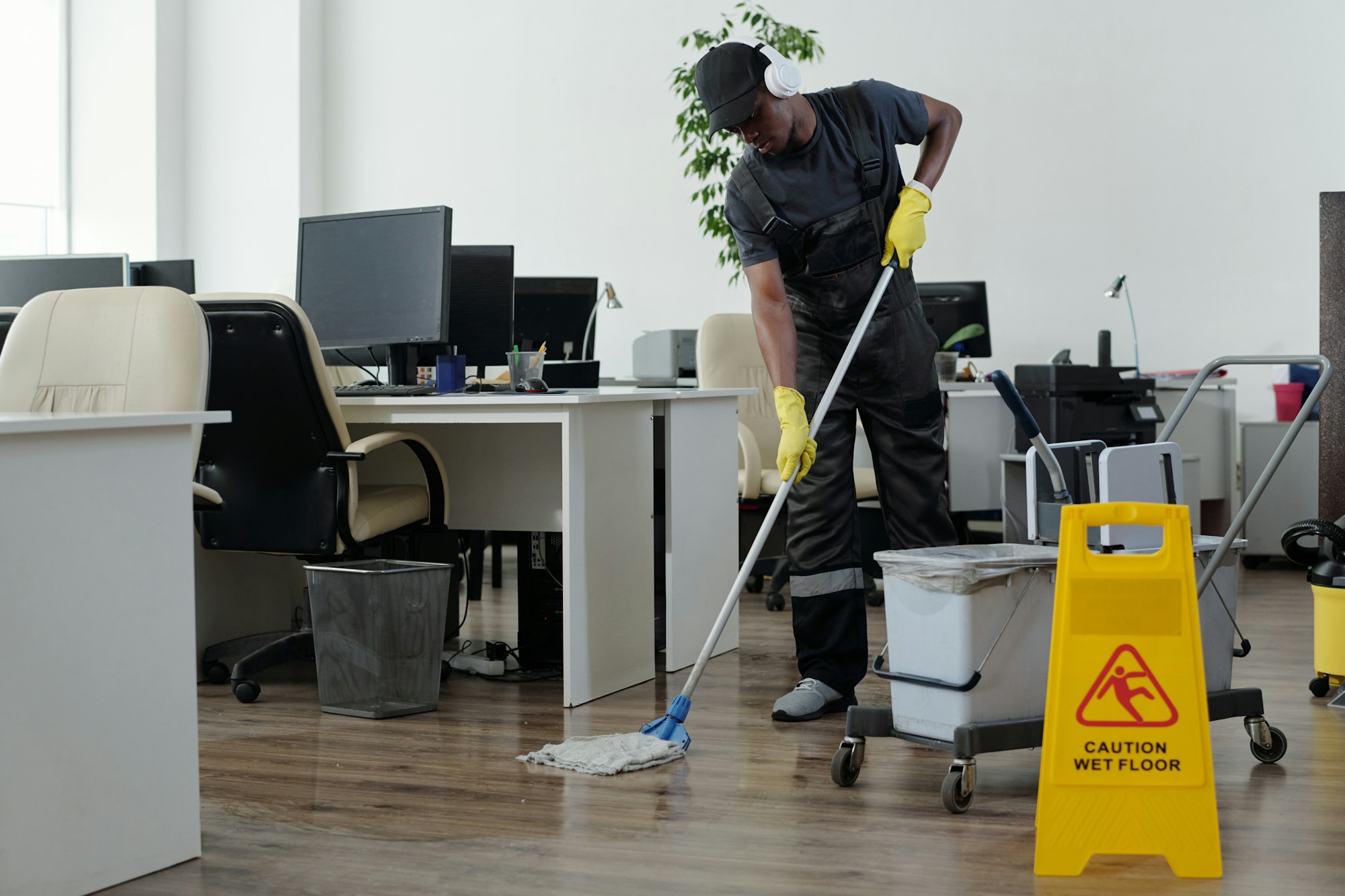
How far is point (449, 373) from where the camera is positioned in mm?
3246

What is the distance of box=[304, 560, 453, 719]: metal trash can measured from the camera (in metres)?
2.74

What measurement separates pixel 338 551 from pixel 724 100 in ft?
4.31

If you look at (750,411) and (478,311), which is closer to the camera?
(478,311)

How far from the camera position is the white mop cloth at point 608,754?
2283 mm

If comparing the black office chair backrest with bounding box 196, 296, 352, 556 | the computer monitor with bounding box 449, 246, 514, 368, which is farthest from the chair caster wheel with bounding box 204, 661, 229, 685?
the computer monitor with bounding box 449, 246, 514, 368

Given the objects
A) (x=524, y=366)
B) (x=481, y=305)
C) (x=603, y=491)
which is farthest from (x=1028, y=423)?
(x=481, y=305)

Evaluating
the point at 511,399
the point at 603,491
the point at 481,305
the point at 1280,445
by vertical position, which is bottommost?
the point at 603,491

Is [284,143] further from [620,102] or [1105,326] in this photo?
[1105,326]

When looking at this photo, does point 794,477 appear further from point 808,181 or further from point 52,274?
point 52,274

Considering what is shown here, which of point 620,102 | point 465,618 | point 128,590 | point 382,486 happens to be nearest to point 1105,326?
point 620,102

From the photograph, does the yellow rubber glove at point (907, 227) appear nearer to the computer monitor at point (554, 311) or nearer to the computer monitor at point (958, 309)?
the computer monitor at point (554, 311)

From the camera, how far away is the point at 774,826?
198 centimetres

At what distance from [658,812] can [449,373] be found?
1.52 metres

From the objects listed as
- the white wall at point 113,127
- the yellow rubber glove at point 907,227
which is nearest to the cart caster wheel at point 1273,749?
the yellow rubber glove at point 907,227
